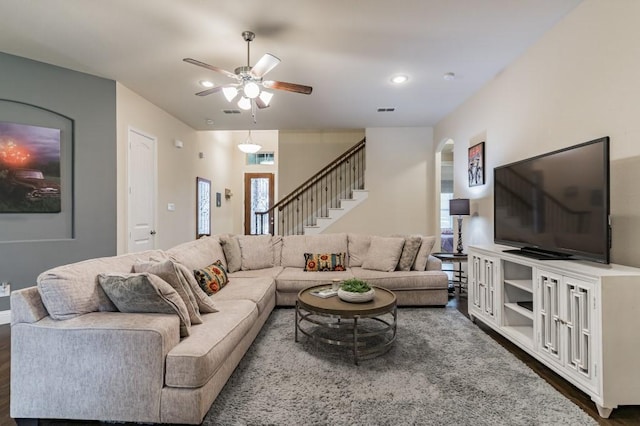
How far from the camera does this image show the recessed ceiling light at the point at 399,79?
3910 millimetres

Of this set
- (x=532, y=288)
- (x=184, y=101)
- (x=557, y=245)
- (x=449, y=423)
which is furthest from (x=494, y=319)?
(x=184, y=101)

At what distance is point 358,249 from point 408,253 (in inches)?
27.6

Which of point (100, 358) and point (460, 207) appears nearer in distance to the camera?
point (100, 358)

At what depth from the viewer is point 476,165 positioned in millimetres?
4363

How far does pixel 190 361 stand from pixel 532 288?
2.52 m

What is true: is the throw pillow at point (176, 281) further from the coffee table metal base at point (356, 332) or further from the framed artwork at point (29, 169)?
the framed artwork at point (29, 169)

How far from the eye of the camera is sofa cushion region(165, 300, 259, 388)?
168 centimetres

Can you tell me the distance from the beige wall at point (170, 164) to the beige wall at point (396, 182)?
9.52ft

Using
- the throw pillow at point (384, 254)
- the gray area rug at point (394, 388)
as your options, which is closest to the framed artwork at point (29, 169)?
the gray area rug at point (394, 388)

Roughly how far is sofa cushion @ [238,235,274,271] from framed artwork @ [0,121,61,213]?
2.22 meters

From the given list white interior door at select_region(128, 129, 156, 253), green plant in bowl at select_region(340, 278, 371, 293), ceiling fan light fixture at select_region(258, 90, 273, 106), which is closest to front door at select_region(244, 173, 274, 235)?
white interior door at select_region(128, 129, 156, 253)

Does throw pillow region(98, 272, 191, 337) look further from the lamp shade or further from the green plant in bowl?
the lamp shade

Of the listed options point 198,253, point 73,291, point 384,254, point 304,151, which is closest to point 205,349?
point 73,291

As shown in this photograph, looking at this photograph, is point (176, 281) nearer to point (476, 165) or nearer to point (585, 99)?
point (585, 99)
